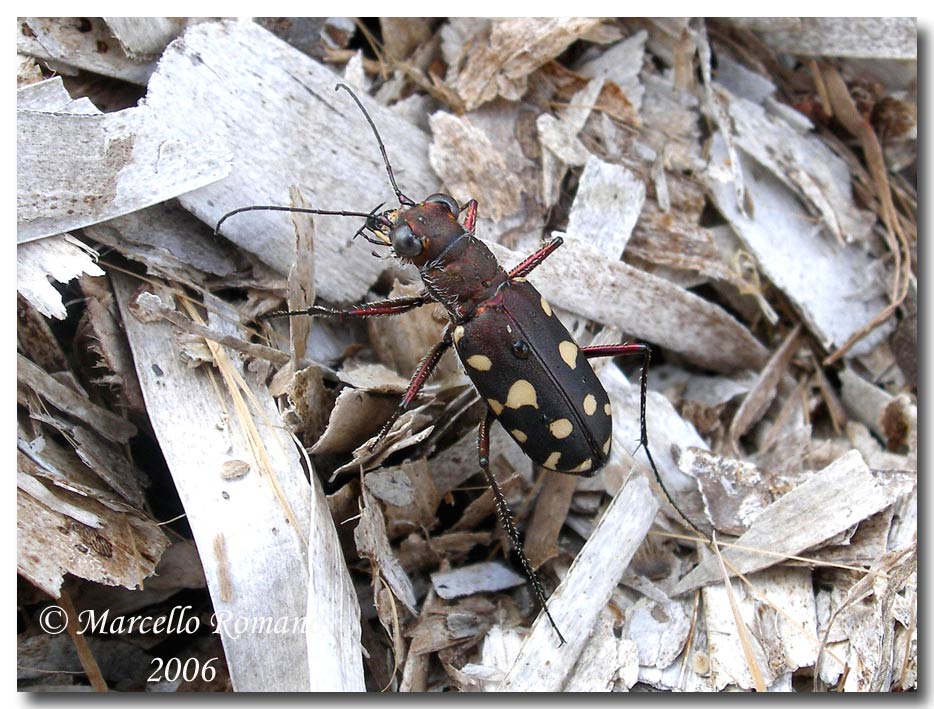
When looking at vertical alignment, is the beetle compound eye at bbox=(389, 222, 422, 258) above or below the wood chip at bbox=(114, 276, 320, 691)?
above

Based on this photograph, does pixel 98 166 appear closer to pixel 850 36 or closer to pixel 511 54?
pixel 511 54

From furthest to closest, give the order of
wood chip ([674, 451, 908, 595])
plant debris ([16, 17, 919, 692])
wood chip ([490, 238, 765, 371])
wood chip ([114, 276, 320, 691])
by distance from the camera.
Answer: wood chip ([490, 238, 765, 371]) < wood chip ([674, 451, 908, 595]) < plant debris ([16, 17, 919, 692]) < wood chip ([114, 276, 320, 691])

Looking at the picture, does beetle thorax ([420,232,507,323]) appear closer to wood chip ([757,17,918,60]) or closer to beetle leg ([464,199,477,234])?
beetle leg ([464,199,477,234])

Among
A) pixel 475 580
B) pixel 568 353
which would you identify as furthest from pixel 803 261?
pixel 475 580

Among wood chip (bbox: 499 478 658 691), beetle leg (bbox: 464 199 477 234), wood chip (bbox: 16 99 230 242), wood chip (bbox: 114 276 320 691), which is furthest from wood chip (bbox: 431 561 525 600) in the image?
wood chip (bbox: 16 99 230 242)

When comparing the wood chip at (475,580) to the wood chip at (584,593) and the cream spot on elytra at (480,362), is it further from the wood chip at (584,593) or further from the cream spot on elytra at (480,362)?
the cream spot on elytra at (480,362)

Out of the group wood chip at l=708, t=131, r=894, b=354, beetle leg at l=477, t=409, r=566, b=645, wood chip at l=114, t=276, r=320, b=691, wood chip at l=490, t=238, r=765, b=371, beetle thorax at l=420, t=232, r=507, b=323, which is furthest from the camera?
wood chip at l=708, t=131, r=894, b=354
